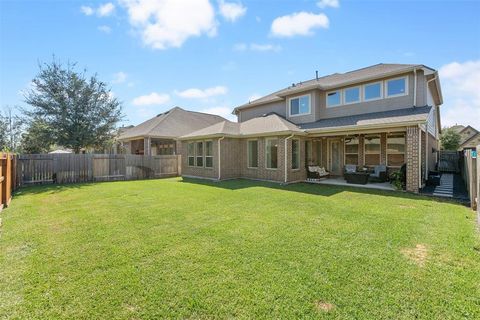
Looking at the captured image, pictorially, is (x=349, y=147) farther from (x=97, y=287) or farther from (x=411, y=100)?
(x=97, y=287)

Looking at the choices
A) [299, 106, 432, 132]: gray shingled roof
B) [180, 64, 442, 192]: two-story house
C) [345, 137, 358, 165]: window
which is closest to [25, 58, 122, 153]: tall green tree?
[180, 64, 442, 192]: two-story house

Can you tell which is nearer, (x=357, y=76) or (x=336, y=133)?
(x=336, y=133)

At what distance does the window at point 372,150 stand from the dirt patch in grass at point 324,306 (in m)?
12.5

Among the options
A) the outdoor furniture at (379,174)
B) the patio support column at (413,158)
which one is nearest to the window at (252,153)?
the outdoor furniture at (379,174)

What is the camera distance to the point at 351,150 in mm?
14211

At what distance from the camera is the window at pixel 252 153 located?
13.8 metres

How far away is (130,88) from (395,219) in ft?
58.1

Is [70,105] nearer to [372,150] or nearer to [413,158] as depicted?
[372,150]

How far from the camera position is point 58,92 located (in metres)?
15.8

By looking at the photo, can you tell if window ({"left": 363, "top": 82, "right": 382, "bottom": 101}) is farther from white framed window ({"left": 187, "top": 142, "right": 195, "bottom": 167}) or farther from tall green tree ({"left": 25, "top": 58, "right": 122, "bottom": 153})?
tall green tree ({"left": 25, "top": 58, "right": 122, "bottom": 153})

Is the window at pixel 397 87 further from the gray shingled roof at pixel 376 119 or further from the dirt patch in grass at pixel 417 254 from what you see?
the dirt patch in grass at pixel 417 254

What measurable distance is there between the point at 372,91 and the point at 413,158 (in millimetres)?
4637

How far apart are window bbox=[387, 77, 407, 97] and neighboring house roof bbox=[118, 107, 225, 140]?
51.5 feet

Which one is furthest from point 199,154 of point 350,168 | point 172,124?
point 350,168
